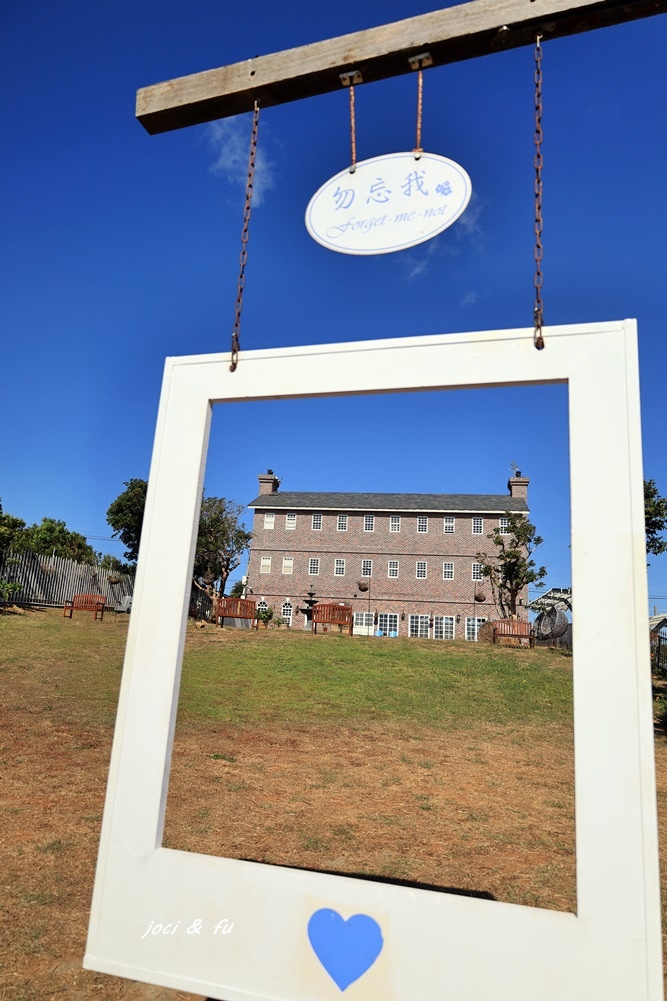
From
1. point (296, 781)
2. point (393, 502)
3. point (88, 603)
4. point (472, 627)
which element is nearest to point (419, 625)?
point (472, 627)

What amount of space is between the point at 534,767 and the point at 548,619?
1918cm

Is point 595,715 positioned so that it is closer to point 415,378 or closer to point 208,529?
point 415,378

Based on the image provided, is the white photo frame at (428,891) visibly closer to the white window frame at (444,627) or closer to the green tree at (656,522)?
the green tree at (656,522)

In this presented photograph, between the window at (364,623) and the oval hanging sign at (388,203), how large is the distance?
33.4 metres

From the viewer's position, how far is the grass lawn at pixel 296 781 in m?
3.72

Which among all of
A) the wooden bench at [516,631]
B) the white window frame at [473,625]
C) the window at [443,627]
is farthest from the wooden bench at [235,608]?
the white window frame at [473,625]

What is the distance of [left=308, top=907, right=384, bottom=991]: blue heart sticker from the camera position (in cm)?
143

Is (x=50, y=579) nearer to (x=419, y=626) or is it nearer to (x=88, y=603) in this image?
(x=88, y=603)

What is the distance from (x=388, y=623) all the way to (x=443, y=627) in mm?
3145

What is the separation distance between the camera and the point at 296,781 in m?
6.15

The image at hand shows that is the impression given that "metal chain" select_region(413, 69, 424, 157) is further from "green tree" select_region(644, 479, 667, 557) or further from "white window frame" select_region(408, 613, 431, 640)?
"white window frame" select_region(408, 613, 431, 640)

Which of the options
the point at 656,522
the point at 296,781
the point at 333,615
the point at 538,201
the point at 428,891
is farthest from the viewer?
the point at 333,615

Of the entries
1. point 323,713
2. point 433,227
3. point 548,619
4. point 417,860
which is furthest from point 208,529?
point 433,227

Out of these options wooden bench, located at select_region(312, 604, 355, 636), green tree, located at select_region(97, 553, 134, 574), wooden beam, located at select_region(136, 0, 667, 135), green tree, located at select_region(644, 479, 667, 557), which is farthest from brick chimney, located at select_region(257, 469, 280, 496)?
wooden beam, located at select_region(136, 0, 667, 135)
